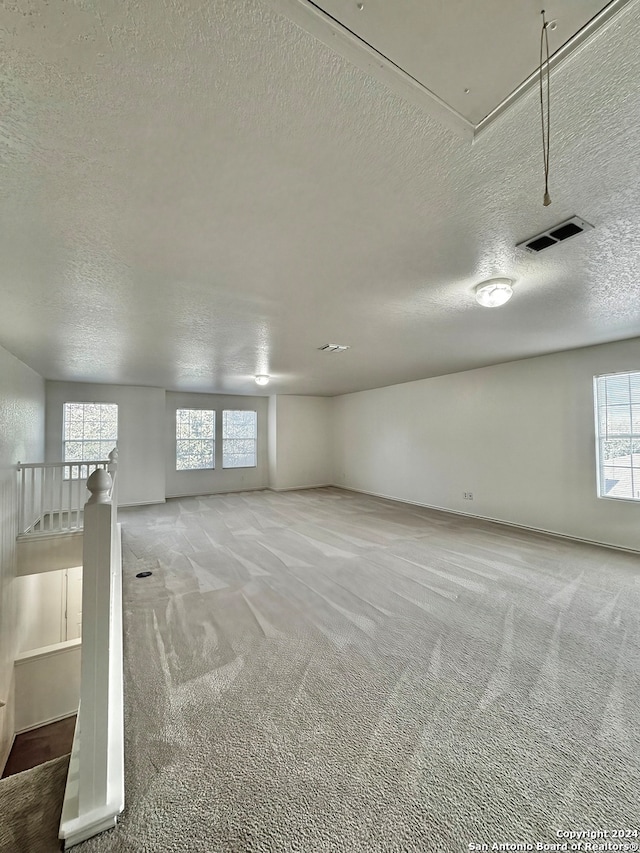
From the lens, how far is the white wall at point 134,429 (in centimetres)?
671

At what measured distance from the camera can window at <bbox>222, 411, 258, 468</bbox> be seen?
8.56m

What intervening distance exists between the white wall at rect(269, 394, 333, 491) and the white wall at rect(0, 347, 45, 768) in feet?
16.2

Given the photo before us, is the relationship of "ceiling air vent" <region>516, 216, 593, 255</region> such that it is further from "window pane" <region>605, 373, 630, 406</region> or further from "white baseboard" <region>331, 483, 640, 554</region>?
"white baseboard" <region>331, 483, 640, 554</region>

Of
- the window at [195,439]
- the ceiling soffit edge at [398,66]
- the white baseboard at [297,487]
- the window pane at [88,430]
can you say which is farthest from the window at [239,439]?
the ceiling soffit edge at [398,66]

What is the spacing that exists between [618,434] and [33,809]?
19.1 feet

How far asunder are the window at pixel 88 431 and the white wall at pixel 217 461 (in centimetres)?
111

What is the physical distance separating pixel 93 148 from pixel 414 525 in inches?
215

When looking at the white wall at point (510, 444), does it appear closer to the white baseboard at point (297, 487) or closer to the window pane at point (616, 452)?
the window pane at point (616, 452)

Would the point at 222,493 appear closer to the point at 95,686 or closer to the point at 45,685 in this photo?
the point at 45,685

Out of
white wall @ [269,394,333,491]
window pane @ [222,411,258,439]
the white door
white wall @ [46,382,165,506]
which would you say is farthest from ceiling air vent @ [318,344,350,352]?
the white door

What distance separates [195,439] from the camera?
8164 millimetres

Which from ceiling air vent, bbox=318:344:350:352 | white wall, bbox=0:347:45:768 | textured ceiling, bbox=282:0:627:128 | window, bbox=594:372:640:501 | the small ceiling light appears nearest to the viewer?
textured ceiling, bbox=282:0:627:128

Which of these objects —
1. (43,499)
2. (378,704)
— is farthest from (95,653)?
(43,499)

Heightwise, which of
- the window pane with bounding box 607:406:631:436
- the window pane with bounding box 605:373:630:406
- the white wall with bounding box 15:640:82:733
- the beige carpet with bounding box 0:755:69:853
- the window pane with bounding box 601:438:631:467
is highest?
the window pane with bounding box 605:373:630:406
